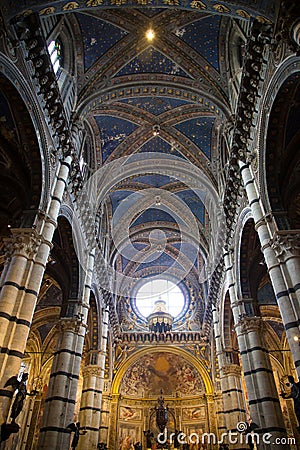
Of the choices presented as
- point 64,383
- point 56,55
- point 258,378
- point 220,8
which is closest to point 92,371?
point 64,383

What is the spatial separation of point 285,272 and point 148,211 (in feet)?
48.3

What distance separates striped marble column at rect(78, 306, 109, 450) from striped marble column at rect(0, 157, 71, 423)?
908 centimetres

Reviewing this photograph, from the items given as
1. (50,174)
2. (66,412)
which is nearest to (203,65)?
(50,174)

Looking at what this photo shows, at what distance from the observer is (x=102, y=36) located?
13.1 metres

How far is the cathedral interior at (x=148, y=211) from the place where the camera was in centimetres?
830

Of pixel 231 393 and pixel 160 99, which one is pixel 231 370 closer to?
pixel 231 393

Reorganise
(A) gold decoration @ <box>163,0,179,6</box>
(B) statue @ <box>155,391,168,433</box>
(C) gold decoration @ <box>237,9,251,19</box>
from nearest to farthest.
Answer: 1. (C) gold decoration @ <box>237,9,251,19</box>
2. (A) gold decoration @ <box>163,0,179,6</box>
3. (B) statue @ <box>155,391,168,433</box>

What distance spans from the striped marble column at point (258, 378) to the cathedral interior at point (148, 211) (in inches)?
1.8

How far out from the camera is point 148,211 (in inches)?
874

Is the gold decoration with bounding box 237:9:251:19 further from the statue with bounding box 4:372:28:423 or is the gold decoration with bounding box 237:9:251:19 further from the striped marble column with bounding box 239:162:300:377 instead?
the statue with bounding box 4:372:28:423

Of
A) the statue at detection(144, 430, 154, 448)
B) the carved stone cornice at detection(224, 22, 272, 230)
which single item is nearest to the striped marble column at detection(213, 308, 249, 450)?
the statue at detection(144, 430, 154, 448)

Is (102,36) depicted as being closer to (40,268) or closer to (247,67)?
(247,67)

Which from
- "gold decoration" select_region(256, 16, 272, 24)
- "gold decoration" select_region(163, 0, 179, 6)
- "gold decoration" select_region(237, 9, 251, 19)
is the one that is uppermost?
"gold decoration" select_region(163, 0, 179, 6)

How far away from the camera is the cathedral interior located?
8305mm
